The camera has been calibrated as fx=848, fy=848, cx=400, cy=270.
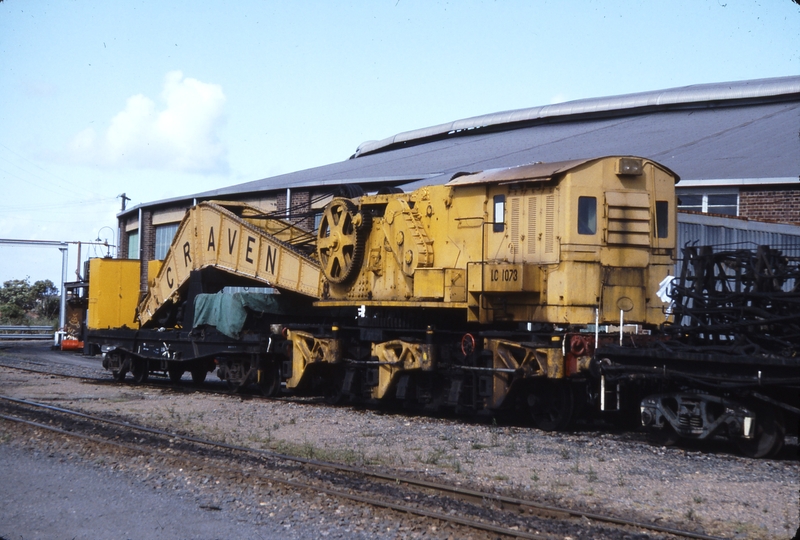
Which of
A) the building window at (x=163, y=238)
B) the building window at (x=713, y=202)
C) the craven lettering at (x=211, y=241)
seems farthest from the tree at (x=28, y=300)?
the building window at (x=713, y=202)

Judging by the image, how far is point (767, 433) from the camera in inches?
399

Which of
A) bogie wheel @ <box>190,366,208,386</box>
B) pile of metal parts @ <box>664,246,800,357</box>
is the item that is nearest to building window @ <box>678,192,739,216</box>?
pile of metal parts @ <box>664,246,800,357</box>

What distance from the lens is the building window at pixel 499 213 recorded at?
13172 millimetres

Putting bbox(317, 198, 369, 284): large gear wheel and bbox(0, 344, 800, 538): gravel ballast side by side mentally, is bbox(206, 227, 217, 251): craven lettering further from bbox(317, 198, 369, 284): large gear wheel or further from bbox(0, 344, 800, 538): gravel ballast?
bbox(0, 344, 800, 538): gravel ballast

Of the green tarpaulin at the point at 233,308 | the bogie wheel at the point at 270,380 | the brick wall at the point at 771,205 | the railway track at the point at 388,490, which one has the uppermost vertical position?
the brick wall at the point at 771,205

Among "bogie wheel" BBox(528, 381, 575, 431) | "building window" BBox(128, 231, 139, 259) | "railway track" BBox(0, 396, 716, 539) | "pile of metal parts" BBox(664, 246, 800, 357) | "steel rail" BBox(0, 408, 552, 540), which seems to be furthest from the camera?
"building window" BBox(128, 231, 139, 259)

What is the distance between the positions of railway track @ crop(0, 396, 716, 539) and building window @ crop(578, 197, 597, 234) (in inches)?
201

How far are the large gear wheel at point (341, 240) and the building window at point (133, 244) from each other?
29.1 meters

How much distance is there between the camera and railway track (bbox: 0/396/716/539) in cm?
692

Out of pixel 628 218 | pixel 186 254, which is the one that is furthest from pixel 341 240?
pixel 186 254

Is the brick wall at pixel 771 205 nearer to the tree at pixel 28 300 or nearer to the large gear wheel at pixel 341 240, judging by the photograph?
the large gear wheel at pixel 341 240

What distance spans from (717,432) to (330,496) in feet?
17.0

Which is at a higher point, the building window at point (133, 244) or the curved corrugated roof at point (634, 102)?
the curved corrugated roof at point (634, 102)

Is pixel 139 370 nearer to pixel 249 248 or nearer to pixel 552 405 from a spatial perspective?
pixel 249 248
